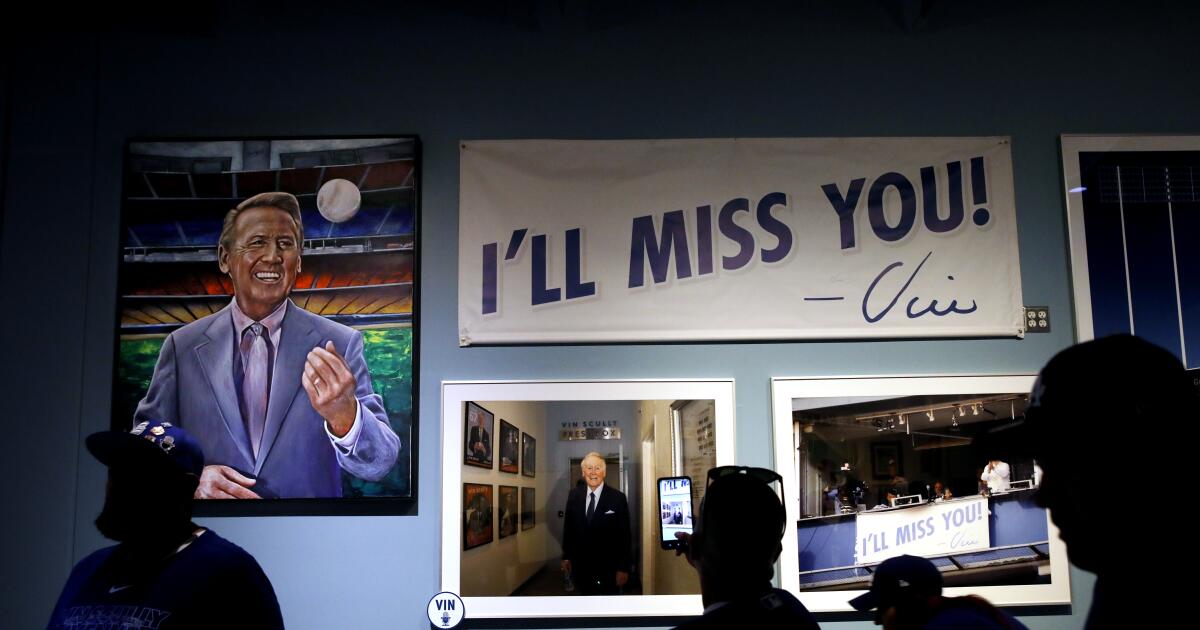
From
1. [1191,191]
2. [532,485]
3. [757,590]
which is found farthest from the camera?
[1191,191]

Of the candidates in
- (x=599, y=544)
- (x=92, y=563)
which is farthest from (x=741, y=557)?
(x=599, y=544)

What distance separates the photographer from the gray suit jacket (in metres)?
3.69

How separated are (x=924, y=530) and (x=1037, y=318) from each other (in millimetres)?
1055

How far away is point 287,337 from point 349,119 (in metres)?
1.00

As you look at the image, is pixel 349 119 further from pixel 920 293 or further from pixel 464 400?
pixel 920 293

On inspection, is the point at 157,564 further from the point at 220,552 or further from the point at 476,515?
the point at 476,515

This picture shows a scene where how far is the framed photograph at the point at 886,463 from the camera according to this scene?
3.69 metres

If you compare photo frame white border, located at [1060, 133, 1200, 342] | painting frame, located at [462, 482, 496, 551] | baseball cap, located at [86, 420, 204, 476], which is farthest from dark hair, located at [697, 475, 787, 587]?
photo frame white border, located at [1060, 133, 1200, 342]

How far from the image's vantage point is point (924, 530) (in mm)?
3666

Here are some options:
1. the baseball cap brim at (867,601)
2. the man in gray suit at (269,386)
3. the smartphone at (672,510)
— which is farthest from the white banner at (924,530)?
the man in gray suit at (269,386)

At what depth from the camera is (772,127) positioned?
13.0ft

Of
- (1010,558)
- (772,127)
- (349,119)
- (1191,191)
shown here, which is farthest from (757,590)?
(1191,191)

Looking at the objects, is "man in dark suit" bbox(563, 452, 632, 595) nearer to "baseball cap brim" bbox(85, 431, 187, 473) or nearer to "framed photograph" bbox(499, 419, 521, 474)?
"framed photograph" bbox(499, 419, 521, 474)
